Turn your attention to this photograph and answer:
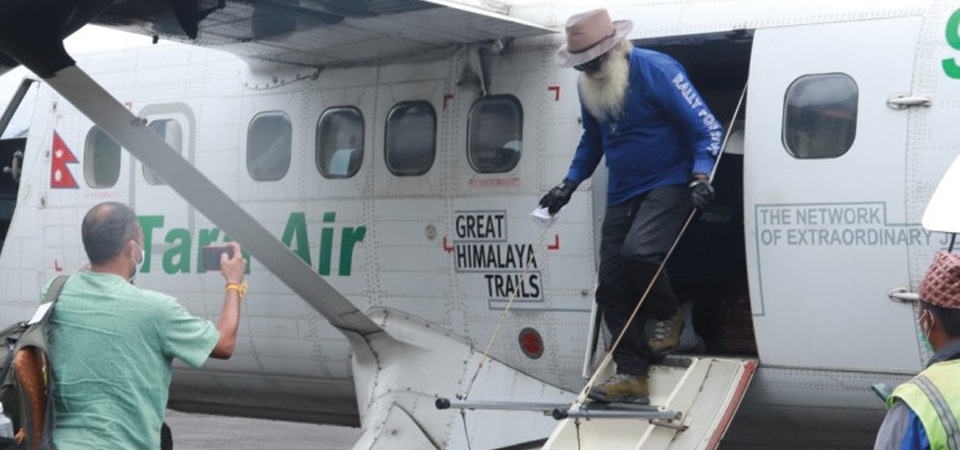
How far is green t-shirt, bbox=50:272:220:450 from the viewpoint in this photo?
5.25 meters

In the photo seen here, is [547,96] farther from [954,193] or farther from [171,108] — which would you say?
[954,193]

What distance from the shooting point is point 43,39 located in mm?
8016

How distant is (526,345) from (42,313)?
12.7 ft

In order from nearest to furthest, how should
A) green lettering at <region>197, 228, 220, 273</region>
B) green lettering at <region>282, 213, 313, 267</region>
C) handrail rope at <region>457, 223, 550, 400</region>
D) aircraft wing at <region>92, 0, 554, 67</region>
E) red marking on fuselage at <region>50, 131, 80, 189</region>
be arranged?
1. aircraft wing at <region>92, 0, 554, 67</region>
2. handrail rope at <region>457, 223, 550, 400</region>
3. green lettering at <region>282, 213, 313, 267</region>
4. green lettering at <region>197, 228, 220, 273</region>
5. red marking on fuselage at <region>50, 131, 80, 189</region>

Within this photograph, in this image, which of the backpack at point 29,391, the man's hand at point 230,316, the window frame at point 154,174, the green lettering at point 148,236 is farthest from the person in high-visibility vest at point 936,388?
the green lettering at point 148,236

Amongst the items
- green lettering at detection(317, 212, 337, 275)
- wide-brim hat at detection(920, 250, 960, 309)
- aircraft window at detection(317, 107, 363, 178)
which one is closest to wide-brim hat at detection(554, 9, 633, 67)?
aircraft window at detection(317, 107, 363, 178)

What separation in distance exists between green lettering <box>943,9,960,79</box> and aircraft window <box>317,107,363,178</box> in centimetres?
366

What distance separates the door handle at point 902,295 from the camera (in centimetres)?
724

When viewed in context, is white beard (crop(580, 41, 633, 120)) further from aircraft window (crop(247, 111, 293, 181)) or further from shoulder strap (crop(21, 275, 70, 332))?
shoulder strap (crop(21, 275, 70, 332))

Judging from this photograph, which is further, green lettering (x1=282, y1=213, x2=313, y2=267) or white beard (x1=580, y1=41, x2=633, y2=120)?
green lettering (x1=282, y1=213, x2=313, y2=267)

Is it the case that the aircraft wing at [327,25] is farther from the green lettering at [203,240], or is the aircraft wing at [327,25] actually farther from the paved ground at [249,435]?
the paved ground at [249,435]

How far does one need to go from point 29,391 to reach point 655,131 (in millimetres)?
3776

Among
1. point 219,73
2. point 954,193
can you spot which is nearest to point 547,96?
point 219,73

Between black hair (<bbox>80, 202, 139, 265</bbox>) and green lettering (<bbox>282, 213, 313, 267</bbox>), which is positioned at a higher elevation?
black hair (<bbox>80, 202, 139, 265</bbox>)
